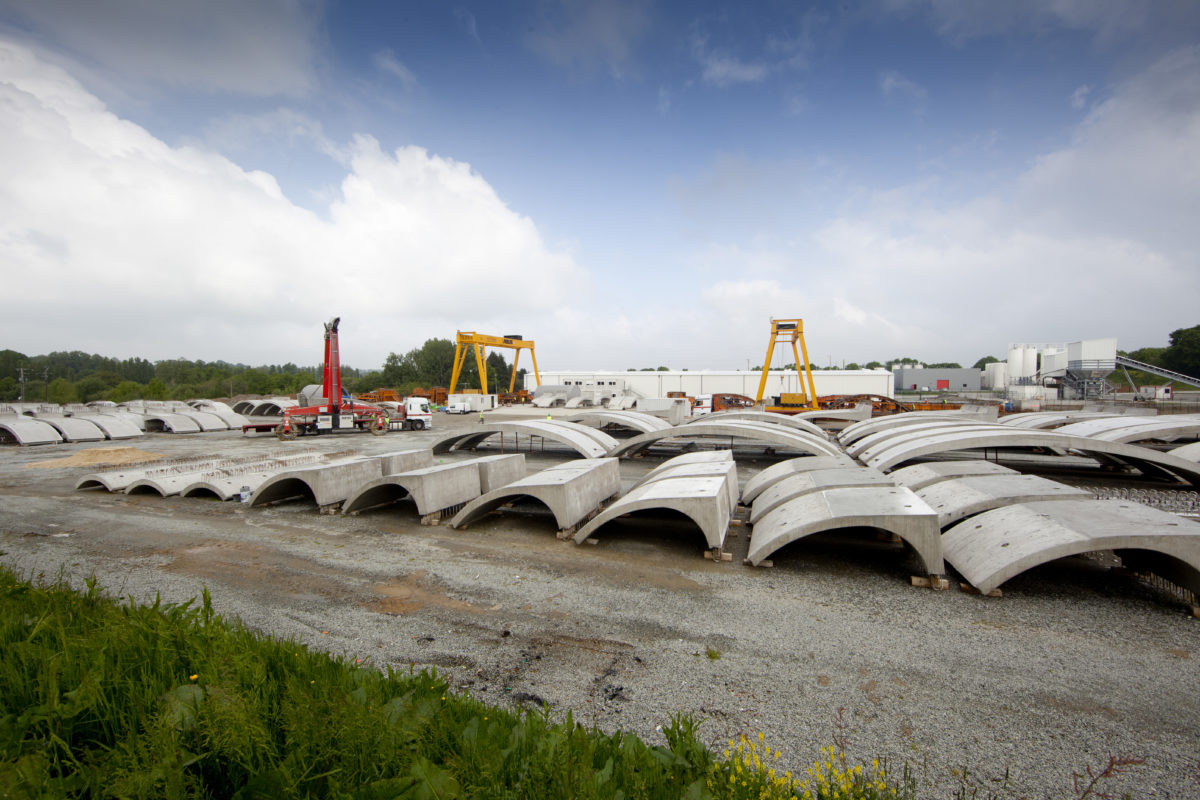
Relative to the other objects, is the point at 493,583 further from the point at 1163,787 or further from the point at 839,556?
the point at 1163,787

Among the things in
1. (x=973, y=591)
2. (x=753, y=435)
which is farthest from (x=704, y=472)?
(x=753, y=435)

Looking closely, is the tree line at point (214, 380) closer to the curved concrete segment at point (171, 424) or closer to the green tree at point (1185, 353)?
the curved concrete segment at point (171, 424)

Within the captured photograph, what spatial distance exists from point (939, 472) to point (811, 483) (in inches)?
121

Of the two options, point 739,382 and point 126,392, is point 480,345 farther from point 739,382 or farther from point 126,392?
point 126,392

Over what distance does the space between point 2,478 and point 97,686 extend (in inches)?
784

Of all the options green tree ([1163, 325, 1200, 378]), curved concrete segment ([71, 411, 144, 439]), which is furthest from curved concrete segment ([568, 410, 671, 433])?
green tree ([1163, 325, 1200, 378])

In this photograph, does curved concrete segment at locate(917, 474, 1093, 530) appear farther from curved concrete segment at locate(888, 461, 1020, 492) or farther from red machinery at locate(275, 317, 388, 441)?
red machinery at locate(275, 317, 388, 441)

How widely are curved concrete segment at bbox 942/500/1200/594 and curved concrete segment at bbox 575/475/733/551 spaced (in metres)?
3.13

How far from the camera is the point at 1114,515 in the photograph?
664 centimetres

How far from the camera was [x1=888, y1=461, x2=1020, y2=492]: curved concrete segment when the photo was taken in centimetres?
994

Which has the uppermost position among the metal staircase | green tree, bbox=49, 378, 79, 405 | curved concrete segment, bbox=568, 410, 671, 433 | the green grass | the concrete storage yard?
the metal staircase

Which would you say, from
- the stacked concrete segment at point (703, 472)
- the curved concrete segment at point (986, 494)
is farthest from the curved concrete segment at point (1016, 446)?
the stacked concrete segment at point (703, 472)

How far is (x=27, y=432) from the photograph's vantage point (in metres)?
25.1

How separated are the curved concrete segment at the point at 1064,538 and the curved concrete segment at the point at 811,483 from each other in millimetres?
1665
